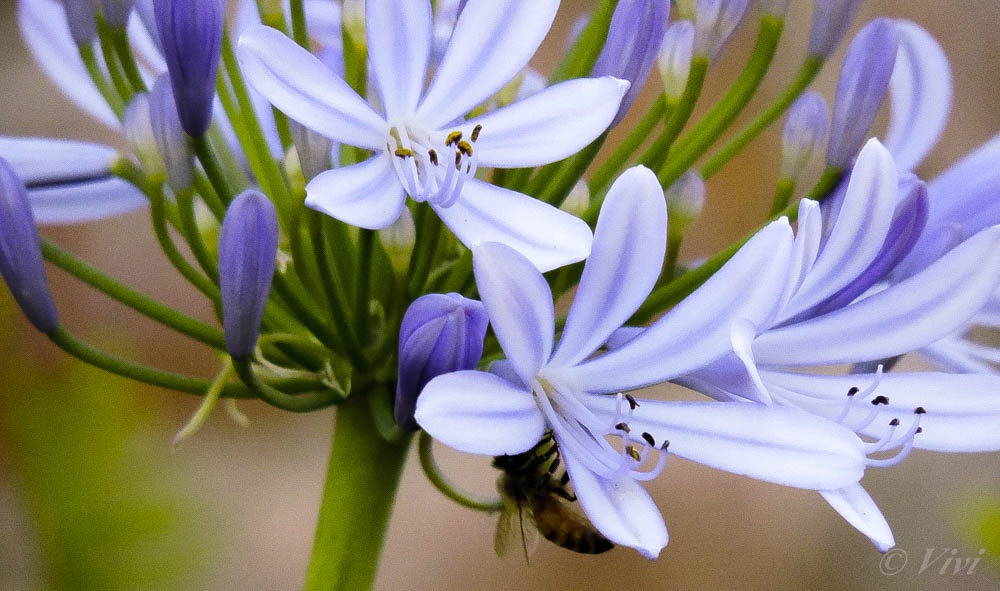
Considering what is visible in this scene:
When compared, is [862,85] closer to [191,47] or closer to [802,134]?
[802,134]

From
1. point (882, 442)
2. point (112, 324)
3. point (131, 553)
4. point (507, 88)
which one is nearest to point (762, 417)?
point (882, 442)

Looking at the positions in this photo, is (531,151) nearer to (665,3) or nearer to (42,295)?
(665,3)

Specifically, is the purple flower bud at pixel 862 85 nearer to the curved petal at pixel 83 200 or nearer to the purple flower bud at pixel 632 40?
the purple flower bud at pixel 632 40

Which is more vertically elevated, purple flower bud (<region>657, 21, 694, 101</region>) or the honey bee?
purple flower bud (<region>657, 21, 694, 101</region>)

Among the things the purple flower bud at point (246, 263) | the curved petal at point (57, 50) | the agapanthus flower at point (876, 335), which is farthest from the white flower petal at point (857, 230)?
the curved petal at point (57, 50)

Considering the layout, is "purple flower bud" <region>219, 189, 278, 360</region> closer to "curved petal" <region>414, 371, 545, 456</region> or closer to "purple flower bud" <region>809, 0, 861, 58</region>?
"curved petal" <region>414, 371, 545, 456</region>

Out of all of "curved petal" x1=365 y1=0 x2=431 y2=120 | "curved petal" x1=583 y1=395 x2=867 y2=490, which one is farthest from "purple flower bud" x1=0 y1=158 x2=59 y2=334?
"curved petal" x1=583 y1=395 x2=867 y2=490
